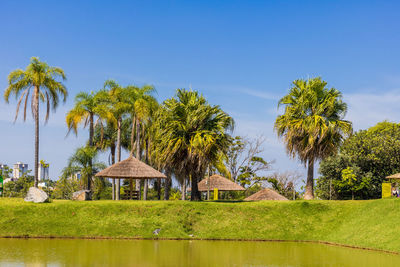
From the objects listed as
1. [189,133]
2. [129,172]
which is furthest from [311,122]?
[129,172]

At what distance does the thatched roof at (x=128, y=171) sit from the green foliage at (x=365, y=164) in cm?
1642

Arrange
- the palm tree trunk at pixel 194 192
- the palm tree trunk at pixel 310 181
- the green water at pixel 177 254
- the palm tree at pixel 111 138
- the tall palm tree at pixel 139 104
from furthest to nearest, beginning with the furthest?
the palm tree at pixel 111 138 → the tall palm tree at pixel 139 104 → the palm tree trunk at pixel 310 181 → the palm tree trunk at pixel 194 192 → the green water at pixel 177 254

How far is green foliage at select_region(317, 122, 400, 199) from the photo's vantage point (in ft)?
127

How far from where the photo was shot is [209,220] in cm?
2817

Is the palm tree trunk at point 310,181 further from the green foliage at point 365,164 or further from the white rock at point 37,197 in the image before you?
the white rock at point 37,197

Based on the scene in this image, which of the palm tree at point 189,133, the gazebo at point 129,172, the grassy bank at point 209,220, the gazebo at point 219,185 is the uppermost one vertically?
the palm tree at point 189,133

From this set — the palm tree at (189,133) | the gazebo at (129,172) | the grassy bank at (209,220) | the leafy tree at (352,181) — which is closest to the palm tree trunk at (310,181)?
the grassy bank at (209,220)

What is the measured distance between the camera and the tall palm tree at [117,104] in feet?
127

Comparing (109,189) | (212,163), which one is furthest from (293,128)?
(109,189)

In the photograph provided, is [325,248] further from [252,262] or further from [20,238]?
[20,238]

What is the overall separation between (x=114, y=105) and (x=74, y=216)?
14477 mm

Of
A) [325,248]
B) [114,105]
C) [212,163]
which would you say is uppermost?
[114,105]

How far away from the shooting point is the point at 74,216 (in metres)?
27.4

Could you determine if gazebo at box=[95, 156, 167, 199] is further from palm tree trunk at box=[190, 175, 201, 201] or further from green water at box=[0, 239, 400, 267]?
green water at box=[0, 239, 400, 267]
